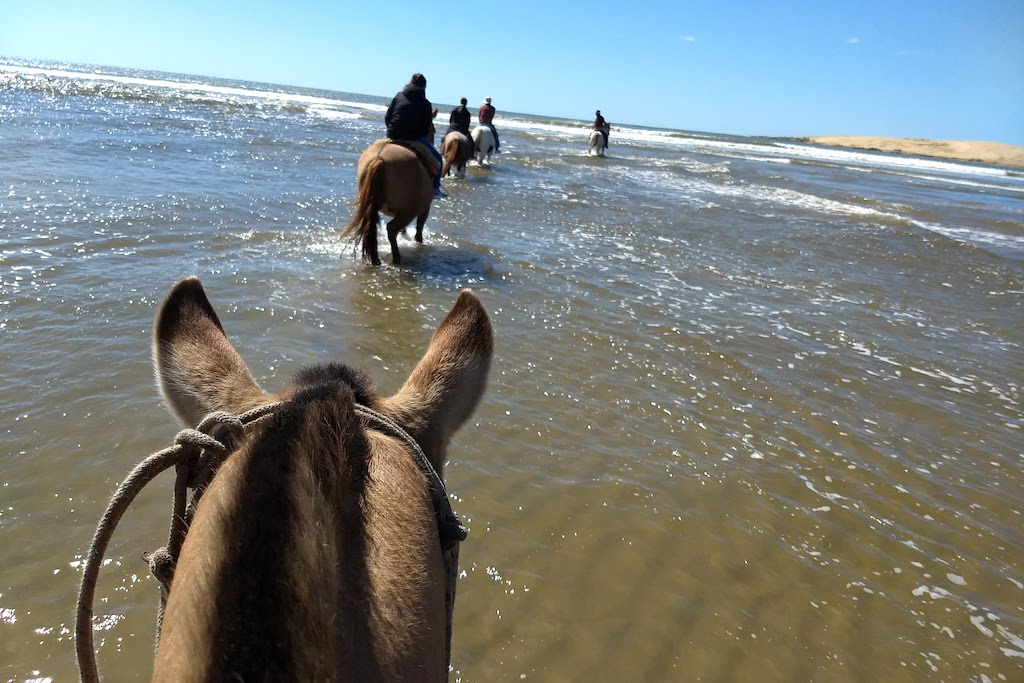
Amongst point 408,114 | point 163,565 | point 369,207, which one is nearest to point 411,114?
point 408,114

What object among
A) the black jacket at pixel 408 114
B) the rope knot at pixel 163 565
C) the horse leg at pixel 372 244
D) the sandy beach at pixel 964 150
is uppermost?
the sandy beach at pixel 964 150

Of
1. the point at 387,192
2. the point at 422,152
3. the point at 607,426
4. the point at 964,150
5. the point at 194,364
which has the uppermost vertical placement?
the point at 964,150

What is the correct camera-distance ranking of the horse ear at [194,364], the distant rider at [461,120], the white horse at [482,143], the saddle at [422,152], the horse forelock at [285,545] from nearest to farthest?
the horse forelock at [285,545]
the horse ear at [194,364]
the saddle at [422,152]
the distant rider at [461,120]
the white horse at [482,143]

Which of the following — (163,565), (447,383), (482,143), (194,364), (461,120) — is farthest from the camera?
(482,143)

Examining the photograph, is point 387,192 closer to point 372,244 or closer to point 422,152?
point 372,244

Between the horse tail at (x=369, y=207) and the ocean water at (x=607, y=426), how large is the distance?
341mm

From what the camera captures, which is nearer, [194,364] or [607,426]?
[194,364]

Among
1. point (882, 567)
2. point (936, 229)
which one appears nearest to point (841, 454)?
point (882, 567)

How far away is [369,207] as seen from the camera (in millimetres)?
7055

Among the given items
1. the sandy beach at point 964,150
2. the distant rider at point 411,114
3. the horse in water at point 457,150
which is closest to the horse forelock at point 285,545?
the distant rider at point 411,114

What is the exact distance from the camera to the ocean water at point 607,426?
2502 mm

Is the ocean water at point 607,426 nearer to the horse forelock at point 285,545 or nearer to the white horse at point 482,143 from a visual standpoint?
the horse forelock at point 285,545

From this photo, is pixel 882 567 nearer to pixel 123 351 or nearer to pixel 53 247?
pixel 123 351

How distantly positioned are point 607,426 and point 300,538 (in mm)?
3383
